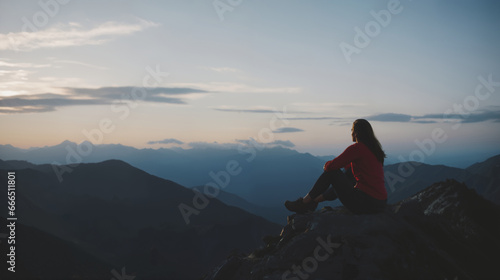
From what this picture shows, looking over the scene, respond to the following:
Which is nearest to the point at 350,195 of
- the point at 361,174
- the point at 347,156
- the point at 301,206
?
the point at 361,174

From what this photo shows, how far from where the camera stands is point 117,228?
107 meters

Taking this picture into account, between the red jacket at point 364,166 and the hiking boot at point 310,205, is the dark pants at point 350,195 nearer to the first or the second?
the red jacket at point 364,166

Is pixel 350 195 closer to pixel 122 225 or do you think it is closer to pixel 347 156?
pixel 347 156

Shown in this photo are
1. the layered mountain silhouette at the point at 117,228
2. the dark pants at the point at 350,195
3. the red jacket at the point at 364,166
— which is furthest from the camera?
the layered mountain silhouette at the point at 117,228

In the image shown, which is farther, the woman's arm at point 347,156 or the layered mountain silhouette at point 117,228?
the layered mountain silhouette at point 117,228

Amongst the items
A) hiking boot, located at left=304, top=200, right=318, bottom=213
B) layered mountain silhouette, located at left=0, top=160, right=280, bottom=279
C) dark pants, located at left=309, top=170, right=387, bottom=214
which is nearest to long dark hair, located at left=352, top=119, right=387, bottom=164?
dark pants, located at left=309, top=170, right=387, bottom=214

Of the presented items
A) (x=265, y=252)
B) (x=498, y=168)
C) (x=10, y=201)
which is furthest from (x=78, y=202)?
(x=498, y=168)

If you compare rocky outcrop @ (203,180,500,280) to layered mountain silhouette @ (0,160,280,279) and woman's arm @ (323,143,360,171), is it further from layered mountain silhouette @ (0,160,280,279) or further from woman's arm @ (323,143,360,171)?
layered mountain silhouette @ (0,160,280,279)

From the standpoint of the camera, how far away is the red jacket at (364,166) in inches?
302

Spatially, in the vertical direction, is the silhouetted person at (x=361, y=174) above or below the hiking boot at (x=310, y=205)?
above

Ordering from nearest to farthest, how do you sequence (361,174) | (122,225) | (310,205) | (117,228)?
1. (361,174)
2. (310,205)
3. (117,228)
4. (122,225)

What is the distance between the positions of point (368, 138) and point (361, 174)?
2.99 feet

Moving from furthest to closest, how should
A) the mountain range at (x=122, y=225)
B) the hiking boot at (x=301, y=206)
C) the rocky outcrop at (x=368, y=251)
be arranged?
1. the mountain range at (x=122, y=225)
2. the hiking boot at (x=301, y=206)
3. the rocky outcrop at (x=368, y=251)

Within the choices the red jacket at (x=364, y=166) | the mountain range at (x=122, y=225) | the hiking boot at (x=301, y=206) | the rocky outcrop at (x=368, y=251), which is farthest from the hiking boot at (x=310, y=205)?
the mountain range at (x=122, y=225)
